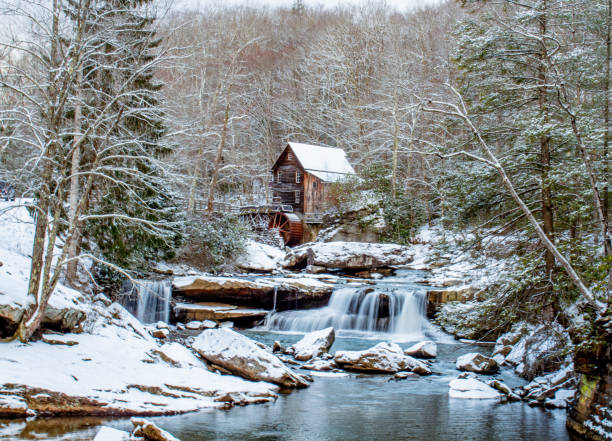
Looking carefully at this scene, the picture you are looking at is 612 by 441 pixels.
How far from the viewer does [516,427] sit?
24.1 feet

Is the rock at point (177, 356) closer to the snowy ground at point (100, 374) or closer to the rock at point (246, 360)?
the snowy ground at point (100, 374)

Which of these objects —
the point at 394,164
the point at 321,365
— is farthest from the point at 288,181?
the point at 321,365

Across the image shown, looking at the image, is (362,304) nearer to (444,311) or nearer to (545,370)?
→ (444,311)

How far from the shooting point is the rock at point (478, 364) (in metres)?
10.7

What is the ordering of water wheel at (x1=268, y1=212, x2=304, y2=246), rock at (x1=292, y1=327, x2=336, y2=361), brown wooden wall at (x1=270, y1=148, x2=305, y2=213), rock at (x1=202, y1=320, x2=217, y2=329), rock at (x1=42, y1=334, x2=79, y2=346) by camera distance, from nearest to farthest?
rock at (x1=42, y1=334, x2=79, y2=346)
rock at (x1=292, y1=327, x2=336, y2=361)
rock at (x1=202, y1=320, x2=217, y2=329)
water wheel at (x1=268, y1=212, x2=304, y2=246)
brown wooden wall at (x1=270, y1=148, x2=305, y2=213)

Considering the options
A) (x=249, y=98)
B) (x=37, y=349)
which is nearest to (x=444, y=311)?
(x=37, y=349)

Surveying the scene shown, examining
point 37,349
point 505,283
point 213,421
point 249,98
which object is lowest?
point 213,421

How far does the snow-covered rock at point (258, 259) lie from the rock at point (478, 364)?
11908 millimetres

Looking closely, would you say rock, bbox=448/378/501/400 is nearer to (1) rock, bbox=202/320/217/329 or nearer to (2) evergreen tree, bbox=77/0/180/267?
(2) evergreen tree, bbox=77/0/180/267

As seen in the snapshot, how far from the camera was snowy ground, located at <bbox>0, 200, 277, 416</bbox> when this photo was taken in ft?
23.0

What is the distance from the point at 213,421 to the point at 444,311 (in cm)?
597

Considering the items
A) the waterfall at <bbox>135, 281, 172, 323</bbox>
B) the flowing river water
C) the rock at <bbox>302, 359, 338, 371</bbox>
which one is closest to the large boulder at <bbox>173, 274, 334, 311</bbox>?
the waterfall at <bbox>135, 281, 172, 323</bbox>

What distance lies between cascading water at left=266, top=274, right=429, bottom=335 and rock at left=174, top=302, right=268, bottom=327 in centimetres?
65

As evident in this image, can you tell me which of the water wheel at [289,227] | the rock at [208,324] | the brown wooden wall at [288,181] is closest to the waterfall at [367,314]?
the rock at [208,324]
